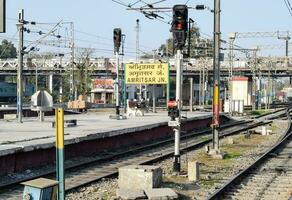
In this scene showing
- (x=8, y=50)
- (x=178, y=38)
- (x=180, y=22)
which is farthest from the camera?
(x=8, y=50)

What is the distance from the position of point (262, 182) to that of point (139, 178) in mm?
3551

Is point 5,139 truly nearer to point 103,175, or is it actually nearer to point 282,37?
point 103,175

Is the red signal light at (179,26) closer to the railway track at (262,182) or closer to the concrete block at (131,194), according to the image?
the railway track at (262,182)

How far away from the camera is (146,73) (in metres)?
38.3

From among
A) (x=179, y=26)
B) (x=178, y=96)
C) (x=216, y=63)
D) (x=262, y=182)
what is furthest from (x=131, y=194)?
(x=216, y=63)

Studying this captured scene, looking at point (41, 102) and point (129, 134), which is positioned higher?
point (41, 102)

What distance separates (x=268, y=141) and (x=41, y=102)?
11.7 m

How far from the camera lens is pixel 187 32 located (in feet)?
49.7

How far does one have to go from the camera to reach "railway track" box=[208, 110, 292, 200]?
12285 millimetres

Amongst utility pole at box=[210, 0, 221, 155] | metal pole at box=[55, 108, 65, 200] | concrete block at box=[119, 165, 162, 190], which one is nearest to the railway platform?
concrete block at box=[119, 165, 162, 190]

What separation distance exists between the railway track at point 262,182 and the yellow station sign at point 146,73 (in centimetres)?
1873

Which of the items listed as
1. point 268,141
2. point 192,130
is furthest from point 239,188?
point 192,130

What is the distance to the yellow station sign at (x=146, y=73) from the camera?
37.8 metres

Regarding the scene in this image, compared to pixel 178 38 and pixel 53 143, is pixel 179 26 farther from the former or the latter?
pixel 53 143
